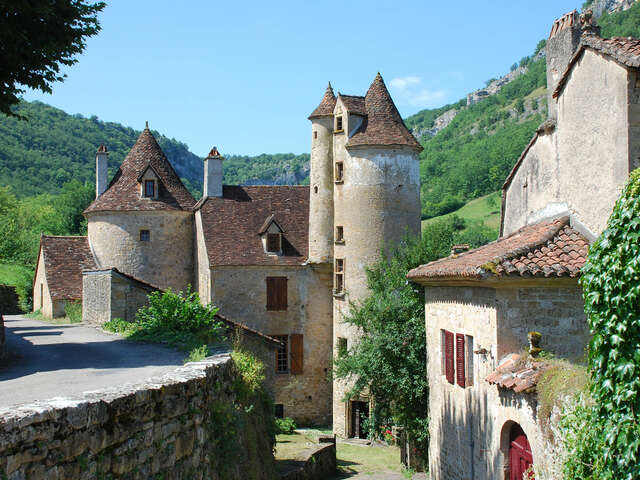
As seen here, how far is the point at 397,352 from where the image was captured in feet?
76.7

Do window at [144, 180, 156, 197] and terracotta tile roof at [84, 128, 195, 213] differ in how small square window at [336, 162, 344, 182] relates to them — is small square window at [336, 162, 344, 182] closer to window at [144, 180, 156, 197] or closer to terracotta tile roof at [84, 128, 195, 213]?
terracotta tile roof at [84, 128, 195, 213]

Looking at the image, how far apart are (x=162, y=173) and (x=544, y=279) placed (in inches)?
992

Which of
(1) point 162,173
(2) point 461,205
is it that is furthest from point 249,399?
(2) point 461,205

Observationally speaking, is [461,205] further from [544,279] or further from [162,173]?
[544,279]

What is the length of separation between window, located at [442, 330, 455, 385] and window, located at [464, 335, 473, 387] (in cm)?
116

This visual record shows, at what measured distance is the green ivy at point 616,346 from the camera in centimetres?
731

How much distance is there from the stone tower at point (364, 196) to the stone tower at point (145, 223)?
8205 millimetres

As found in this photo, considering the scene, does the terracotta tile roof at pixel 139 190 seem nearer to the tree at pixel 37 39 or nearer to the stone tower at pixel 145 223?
the stone tower at pixel 145 223

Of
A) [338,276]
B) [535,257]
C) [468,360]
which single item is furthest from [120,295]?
[338,276]

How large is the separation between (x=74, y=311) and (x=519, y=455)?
60.7ft

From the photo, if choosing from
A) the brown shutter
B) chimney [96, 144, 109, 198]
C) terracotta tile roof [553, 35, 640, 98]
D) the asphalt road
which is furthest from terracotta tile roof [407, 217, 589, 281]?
chimney [96, 144, 109, 198]

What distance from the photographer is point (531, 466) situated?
35.2 feet

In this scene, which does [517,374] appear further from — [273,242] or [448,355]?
[273,242]

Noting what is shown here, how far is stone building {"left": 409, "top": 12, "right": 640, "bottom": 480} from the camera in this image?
1188 cm
